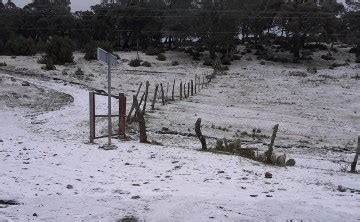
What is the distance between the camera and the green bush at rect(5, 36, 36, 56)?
166 ft

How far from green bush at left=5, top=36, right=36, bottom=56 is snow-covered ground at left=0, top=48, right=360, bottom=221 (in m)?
24.3

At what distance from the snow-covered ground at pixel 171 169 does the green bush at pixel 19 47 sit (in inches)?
958

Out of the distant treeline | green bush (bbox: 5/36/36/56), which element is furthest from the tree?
green bush (bbox: 5/36/36/56)

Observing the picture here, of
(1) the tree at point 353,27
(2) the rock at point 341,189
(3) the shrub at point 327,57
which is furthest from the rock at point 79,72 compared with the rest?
(1) the tree at point 353,27

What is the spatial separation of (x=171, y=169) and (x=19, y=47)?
45.1 meters

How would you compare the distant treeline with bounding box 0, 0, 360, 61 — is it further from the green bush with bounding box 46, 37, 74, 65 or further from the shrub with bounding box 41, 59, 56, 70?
the shrub with bounding box 41, 59, 56, 70

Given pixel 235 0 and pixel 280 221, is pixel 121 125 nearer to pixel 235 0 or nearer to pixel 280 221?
pixel 280 221

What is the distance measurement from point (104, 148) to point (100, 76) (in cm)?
2690

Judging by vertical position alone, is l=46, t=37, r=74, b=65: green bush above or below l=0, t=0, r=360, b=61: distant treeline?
below

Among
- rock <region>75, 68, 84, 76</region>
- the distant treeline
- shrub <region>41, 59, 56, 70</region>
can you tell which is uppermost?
the distant treeline

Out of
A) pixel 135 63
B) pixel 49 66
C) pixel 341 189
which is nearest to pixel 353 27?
pixel 135 63

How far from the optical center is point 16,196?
25.0ft

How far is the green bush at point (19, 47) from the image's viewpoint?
5071cm

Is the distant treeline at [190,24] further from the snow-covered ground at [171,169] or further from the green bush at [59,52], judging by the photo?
the snow-covered ground at [171,169]
